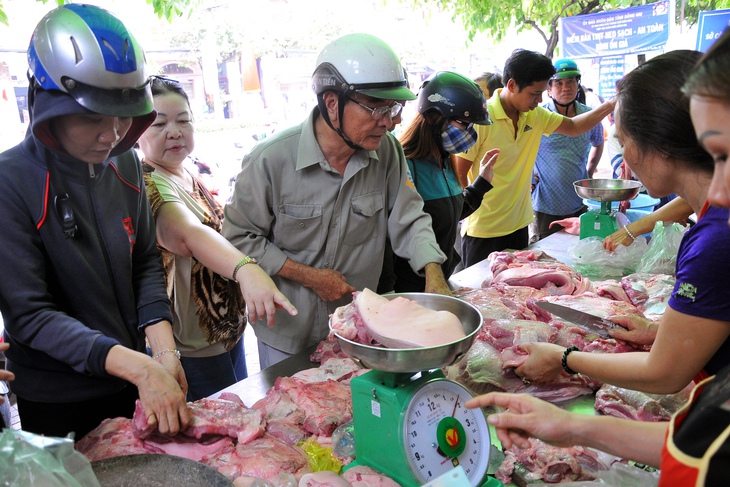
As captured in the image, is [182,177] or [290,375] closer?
[290,375]

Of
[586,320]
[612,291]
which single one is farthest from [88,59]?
[612,291]

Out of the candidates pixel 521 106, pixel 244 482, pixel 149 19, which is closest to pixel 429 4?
pixel 149 19

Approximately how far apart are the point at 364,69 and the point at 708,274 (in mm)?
1593

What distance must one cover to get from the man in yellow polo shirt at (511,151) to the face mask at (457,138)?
0.77m

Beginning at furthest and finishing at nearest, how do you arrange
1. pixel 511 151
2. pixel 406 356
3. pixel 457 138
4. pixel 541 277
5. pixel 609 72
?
pixel 609 72 < pixel 511 151 < pixel 457 138 < pixel 541 277 < pixel 406 356

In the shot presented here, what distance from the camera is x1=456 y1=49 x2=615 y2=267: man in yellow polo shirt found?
4.47 m

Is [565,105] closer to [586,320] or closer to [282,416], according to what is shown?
[586,320]

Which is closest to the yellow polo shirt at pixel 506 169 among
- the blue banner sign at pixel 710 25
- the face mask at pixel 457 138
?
the face mask at pixel 457 138

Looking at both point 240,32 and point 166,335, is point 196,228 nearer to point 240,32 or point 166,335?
point 166,335

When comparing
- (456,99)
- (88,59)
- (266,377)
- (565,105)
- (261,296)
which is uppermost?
(88,59)

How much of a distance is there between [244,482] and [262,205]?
4.59 feet

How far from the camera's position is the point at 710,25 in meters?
7.37

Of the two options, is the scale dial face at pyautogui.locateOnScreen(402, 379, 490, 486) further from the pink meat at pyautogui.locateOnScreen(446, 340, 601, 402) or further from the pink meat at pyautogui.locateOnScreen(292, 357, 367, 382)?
the pink meat at pyautogui.locateOnScreen(292, 357, 367, 382)

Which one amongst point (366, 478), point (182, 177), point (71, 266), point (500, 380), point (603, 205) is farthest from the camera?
point (603, 205)
